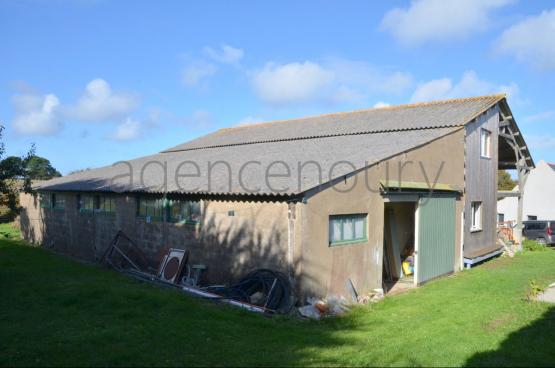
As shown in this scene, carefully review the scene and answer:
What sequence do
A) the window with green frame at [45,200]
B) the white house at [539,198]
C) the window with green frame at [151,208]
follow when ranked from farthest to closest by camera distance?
the white house at [539,198] < the window with green frame at [45,200] < the window with green frame at [151,208]

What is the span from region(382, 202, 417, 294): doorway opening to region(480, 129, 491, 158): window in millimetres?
4844

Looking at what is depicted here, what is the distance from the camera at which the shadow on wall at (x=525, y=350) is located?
6.40m

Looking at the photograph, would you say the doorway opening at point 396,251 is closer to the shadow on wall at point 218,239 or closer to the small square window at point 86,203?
the shadow on wall at point 218,239

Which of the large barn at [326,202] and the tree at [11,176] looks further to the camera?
the tree at [11,176]

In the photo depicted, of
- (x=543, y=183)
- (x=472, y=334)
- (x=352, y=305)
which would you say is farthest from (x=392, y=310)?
(x=543, y=183)

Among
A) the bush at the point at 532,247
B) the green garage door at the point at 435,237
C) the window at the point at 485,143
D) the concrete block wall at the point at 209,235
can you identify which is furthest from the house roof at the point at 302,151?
the bush at the point at 532,247

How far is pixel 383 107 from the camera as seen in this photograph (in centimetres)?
2094

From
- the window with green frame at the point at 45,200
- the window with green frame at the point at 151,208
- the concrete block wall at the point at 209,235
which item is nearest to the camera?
the concrete block wall at the point at 209,235

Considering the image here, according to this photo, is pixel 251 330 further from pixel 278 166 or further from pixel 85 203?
pixel 85 203

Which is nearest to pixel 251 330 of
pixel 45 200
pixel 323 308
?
pixel 323 308

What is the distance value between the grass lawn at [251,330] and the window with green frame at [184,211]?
2.09m

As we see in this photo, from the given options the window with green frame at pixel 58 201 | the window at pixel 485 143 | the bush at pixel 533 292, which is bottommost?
the bush at pixel 533 292

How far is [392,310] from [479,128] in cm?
1024

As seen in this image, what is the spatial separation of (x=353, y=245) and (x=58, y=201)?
14571 mm
